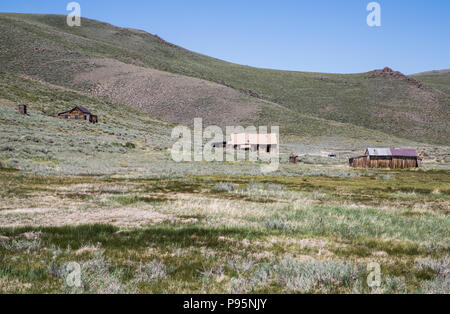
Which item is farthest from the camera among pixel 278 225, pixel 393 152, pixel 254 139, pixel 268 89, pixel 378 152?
pixel 268 89

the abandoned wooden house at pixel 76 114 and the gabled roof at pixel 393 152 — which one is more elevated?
the abandoned wooden house at pixel 76 114

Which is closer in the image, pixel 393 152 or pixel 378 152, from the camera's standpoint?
pixel 378 152

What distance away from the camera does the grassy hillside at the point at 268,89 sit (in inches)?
5094

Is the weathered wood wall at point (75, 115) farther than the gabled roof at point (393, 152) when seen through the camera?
Yes

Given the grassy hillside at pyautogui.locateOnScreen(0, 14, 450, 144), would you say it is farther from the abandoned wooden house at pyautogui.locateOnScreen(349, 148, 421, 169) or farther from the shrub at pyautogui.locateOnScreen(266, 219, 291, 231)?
the shrub at pyautogui.locateOnScreen(266, 219, 291, 231)

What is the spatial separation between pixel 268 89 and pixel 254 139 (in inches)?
3552

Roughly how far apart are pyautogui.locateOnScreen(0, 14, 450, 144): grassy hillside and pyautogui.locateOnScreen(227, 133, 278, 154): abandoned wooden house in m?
30.1

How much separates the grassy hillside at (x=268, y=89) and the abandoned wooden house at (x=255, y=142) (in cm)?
3012

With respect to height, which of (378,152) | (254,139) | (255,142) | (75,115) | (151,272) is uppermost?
(75,115)

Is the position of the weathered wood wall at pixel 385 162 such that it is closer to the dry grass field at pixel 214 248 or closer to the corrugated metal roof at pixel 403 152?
the corrugated metal roof at pixel 403 152

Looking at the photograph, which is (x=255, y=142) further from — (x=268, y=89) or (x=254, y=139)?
(x=268, y=89)

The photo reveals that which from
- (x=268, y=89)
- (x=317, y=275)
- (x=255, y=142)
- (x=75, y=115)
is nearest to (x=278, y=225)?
(x=317, y=275)

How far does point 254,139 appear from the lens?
281ft

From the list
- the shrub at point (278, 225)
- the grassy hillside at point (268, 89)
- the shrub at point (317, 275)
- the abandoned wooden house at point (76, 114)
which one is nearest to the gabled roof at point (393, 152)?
the grassy hillside at point (268, 89)
